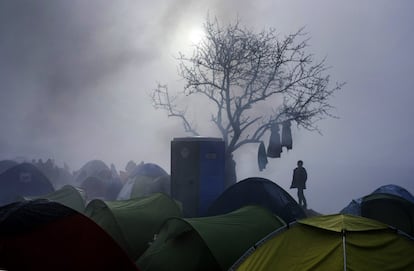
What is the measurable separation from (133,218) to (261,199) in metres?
3.14

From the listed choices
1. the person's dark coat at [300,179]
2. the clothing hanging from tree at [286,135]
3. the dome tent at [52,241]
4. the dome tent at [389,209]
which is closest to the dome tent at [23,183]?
the clothing hanging from tree at [286,135]

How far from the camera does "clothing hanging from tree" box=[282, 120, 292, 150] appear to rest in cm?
1420

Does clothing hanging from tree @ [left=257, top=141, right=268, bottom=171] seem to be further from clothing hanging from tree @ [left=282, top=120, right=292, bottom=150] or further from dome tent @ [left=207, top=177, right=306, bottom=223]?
dome tent @ [left=207, top=177, right=306, bottom=223]

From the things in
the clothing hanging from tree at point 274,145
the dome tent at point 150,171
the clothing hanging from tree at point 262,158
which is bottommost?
the dome tent at point 150,171

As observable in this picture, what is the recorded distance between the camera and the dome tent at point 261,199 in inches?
355

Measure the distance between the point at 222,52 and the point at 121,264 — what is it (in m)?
12.6

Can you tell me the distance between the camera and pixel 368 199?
961cm

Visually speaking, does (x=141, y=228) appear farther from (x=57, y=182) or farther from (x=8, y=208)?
(x=57, y=182)

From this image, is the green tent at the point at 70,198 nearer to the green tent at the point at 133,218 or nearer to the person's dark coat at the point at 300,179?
the green tent at the point at 133,218

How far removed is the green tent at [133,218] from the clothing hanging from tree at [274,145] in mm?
6570

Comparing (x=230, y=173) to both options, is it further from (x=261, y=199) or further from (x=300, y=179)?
(x=261, y=199)

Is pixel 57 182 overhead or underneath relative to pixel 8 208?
underneath

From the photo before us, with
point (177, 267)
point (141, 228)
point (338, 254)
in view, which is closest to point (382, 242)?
point (338, 254)

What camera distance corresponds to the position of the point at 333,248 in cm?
464
